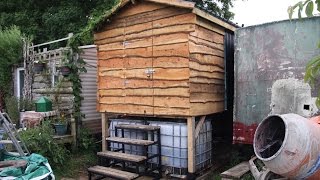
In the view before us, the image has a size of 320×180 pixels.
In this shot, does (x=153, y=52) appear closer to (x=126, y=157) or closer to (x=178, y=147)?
(x=178, y=147)

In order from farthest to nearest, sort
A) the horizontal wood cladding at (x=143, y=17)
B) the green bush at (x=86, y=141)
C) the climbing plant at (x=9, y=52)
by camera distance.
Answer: the climbing plant at (x=9, y=52), the green bush at (x=86, y=141), the horizontal wood cladding at (x=143, y=17)

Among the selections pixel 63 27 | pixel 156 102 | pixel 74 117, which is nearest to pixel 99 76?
pixel 74 117

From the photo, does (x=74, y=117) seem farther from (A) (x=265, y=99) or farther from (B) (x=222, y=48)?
(A) (x=265, y=99)

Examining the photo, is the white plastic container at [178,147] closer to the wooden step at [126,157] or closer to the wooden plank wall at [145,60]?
the wooden plank wall at [145,60]

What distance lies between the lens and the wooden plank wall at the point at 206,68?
577cm

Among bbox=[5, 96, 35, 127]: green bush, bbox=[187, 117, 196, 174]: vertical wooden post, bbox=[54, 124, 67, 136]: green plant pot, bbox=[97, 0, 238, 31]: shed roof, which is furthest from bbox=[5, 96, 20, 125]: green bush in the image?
Result: bbox=[187, 117, 196, 174]: vertical wooden post

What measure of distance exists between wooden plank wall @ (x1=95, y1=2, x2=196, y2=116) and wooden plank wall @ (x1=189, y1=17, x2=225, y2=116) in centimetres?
16

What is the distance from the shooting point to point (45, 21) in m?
14.9

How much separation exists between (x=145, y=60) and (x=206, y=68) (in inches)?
50.1

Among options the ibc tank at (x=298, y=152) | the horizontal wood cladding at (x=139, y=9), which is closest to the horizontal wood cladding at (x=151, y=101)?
the horizontal wood cladding at (x=139, y=9)

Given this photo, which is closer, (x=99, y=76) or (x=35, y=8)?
(x=99, y=76)

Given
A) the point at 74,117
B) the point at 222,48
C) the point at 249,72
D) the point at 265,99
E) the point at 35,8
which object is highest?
the point at 35,8

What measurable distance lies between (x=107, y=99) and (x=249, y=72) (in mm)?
3337

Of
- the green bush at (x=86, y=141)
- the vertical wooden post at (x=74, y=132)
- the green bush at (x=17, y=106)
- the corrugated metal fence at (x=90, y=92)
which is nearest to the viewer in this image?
the vertical wooden post at (x=74, y=132)
